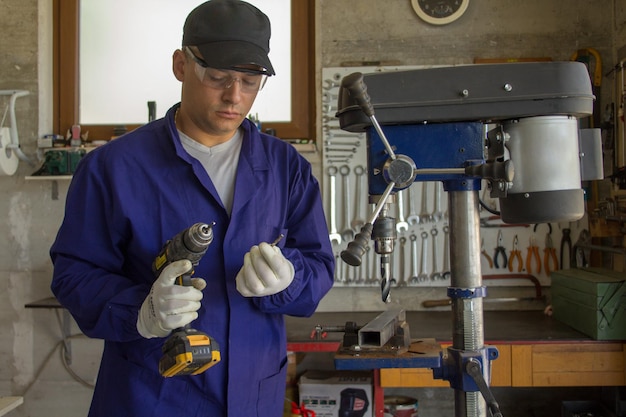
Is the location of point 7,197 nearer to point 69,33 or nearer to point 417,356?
point 69,33

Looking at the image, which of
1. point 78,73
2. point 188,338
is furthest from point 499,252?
point 78,73

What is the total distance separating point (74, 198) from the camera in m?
1.39

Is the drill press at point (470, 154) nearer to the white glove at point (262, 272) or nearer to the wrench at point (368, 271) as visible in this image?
the white glove at point (262, 272)

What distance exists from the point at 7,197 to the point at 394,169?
116 inches

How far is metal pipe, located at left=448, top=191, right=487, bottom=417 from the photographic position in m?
1.19

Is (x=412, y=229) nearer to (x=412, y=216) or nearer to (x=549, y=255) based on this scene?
(x=412, y=216)

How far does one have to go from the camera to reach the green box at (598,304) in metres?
2.57

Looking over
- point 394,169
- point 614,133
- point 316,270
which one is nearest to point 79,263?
point 316,270

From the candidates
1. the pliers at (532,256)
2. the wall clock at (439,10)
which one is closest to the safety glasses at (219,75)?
the wall clock at (439,10)

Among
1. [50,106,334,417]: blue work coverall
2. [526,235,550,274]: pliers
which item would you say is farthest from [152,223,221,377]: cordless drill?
[526,235,550,274]: pliers

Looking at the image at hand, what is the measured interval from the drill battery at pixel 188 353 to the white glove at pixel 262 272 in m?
0.13

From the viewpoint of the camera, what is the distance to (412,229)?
10.8 ft

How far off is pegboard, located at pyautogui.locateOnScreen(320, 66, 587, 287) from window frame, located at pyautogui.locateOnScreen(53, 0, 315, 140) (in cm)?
15

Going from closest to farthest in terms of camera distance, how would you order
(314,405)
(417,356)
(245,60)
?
(417,356), (245,60), (314,405)
